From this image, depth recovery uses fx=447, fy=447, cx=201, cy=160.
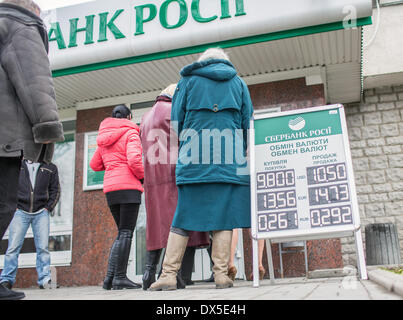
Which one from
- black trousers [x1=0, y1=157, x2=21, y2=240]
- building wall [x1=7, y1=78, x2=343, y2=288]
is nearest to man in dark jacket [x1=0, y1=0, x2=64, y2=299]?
black trousers [x1=0, y1=157, x2=21, y2=240]

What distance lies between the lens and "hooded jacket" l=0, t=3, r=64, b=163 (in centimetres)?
265

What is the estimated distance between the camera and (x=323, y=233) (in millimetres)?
3357

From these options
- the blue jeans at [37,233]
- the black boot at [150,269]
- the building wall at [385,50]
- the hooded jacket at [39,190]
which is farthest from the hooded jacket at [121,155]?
the building wall at [385,50]

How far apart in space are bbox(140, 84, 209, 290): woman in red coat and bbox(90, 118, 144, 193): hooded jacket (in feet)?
0.34

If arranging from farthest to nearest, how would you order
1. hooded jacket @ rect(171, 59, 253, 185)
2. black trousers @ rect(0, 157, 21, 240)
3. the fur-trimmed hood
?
1. the fur-trimmed hood
2. hooded jacket @ rect(171, 59, 253, 185)
3. black trousers @ rect(0, 157, 21, 240)

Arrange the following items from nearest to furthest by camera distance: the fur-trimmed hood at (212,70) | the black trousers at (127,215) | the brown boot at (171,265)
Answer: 1. the brown boot at (171,265)
2. the fur-trimmed hood at (212,70)
3. the black trousers at (127,215)

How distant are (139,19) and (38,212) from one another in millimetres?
2930

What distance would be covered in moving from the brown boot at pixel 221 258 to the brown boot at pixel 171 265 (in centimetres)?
26

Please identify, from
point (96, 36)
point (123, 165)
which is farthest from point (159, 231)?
point (96, 36)

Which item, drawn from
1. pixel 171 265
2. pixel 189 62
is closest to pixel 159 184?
pixel 171 265

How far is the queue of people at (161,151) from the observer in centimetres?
269

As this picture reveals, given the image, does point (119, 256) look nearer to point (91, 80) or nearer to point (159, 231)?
point (159, 231)

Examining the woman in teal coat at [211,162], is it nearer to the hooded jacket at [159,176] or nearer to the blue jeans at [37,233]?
the hooded jacket at [159,176]

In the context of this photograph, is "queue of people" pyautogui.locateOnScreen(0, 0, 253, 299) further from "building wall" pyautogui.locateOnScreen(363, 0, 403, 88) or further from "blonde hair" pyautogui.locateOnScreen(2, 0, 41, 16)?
"building wall" pyautogui.locateOnScreen(363, 0, 403, 88)
